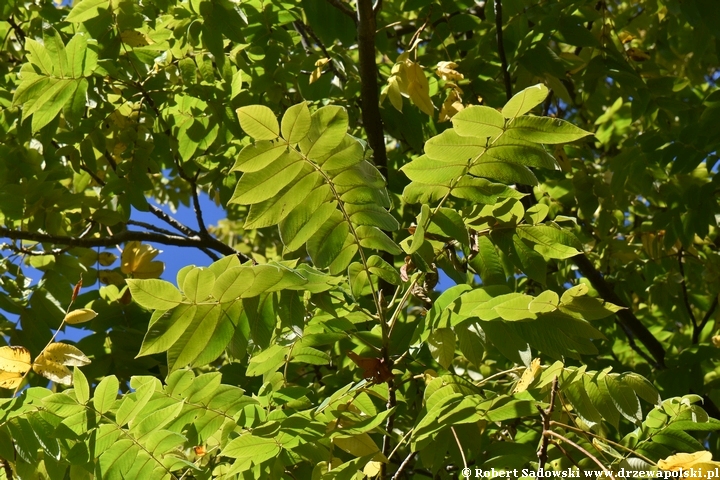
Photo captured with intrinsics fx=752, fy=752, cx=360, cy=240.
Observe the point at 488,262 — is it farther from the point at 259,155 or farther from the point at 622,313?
the point at 622,313

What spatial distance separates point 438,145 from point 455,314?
41 cm

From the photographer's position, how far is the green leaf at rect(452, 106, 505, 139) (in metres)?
1.66

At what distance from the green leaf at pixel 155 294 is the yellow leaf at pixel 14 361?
1.76 ft

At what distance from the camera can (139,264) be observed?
3.34 metres

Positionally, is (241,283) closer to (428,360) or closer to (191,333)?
(191,333)

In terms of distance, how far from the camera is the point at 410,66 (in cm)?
255

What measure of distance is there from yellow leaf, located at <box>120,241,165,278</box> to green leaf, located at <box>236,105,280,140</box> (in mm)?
1874

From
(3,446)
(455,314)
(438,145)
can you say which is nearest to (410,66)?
(438,145)

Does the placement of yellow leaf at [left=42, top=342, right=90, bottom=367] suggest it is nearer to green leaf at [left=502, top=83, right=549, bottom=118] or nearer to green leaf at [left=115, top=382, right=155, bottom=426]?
green leaf at [left=115, top=382, right=155, bottom=426]

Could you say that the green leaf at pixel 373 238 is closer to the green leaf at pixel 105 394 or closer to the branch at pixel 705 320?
the green leaf at pixel 105 394

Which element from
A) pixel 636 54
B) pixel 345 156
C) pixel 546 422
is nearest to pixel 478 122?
pixel 345 156

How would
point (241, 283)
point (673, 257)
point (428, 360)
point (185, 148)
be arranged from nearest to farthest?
point (241, 283) → point (428, 360) → point (185, 148) → point (673, 257)

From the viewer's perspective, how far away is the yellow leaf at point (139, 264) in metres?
3.33

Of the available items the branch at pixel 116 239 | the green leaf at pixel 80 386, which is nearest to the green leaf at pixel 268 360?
the green leaf at pixel 80 386
